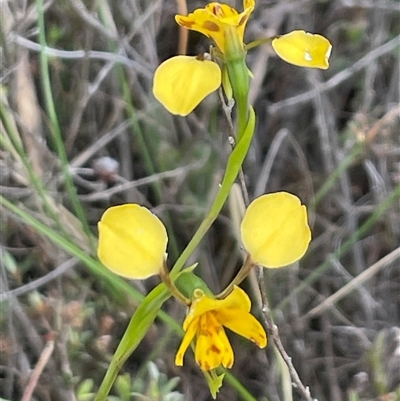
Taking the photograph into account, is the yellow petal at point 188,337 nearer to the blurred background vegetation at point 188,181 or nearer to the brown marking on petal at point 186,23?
the brown marking on petal at point 186,23

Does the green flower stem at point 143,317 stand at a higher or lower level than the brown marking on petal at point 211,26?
lower

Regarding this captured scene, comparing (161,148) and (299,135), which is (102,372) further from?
(299,135)

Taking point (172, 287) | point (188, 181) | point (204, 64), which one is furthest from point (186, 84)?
point (188, 181)

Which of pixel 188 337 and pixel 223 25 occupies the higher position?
pixel 223 25

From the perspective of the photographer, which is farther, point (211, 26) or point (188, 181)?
point (188, 181)

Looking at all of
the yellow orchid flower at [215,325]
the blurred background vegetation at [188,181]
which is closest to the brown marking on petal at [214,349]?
the yellow orchid flower at [215,325]

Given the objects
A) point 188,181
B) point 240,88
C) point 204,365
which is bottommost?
point 188,181

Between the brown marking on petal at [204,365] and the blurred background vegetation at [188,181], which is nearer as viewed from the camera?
the brown marking on petal at [204,365]

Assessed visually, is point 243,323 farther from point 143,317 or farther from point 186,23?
point 186,23
